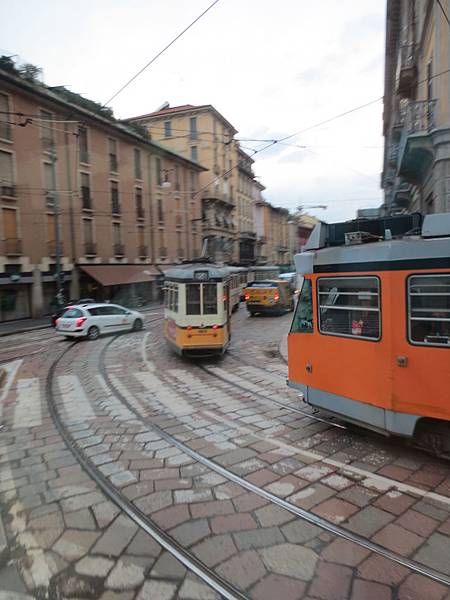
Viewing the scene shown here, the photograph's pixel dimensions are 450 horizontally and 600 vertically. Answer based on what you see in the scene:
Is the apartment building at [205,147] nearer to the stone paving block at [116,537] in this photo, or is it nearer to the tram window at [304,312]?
the tram window at [304,312]

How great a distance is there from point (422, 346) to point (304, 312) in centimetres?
182

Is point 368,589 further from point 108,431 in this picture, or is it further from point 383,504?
point 108,431

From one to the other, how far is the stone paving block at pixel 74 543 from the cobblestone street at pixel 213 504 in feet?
0.05

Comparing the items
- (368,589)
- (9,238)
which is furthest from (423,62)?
Result: (9,238)

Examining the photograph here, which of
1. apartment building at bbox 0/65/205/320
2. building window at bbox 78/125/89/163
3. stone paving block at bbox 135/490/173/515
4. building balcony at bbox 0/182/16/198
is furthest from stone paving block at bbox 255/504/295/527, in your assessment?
building window at bbox 78/125/89/163

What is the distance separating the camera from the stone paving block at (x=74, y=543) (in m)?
3.34

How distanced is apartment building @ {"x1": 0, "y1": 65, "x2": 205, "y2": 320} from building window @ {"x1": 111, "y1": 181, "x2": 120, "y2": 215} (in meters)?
0.08

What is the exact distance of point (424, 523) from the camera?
12.0 ft

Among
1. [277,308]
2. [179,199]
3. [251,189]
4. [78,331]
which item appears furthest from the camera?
[251,189]

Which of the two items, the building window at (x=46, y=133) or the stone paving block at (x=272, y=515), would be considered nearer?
the stone paving block at (x=272, y=515)

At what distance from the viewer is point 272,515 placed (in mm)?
3840

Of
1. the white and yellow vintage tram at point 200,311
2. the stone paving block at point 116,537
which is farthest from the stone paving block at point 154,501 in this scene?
the white and yellow vintage tram at point 200,311

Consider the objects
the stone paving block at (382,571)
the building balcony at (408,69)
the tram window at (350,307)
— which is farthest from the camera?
the building balcony at (408,69)

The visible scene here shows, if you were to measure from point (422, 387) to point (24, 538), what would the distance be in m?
4.03
